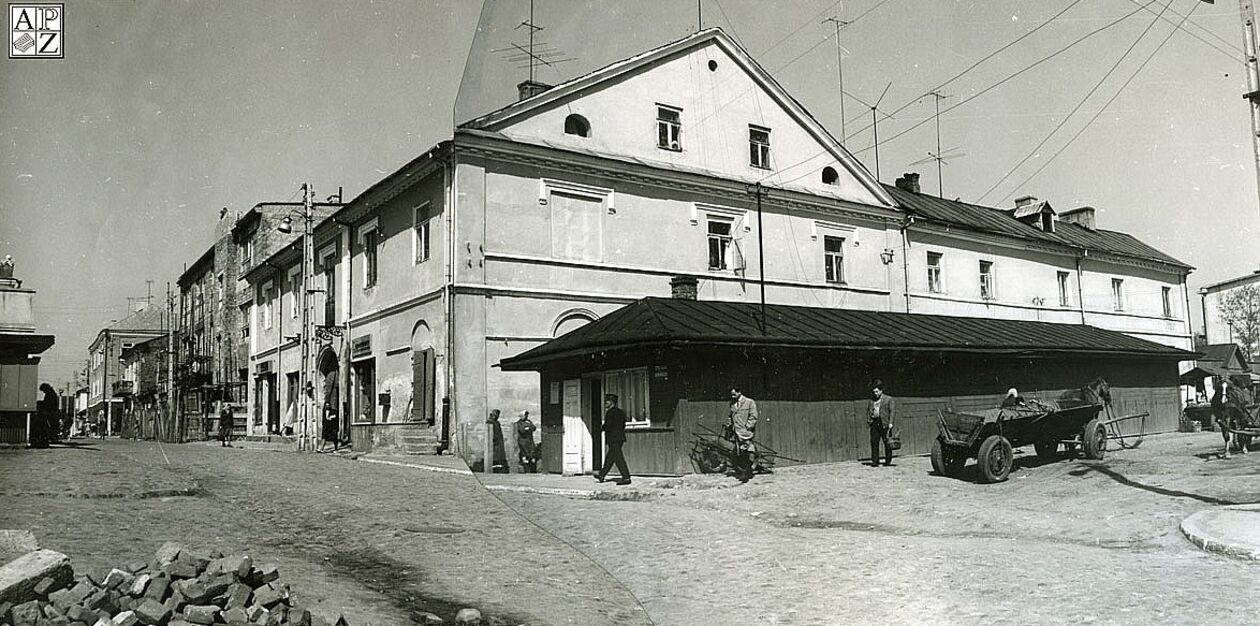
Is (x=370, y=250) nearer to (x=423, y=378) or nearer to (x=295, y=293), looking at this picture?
(x=423, y=378)

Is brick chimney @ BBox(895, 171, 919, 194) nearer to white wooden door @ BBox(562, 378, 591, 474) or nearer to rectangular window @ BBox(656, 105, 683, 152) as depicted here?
rectangular window @ BBox(656, 105, 683, 152)

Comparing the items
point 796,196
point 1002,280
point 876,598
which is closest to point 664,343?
point 876,598

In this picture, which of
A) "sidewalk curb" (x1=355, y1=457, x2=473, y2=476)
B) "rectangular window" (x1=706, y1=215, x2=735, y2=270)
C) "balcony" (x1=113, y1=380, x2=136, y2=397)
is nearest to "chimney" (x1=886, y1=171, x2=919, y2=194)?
"rectangular window" (x1=706, y1=215, x2=735, y2=270)

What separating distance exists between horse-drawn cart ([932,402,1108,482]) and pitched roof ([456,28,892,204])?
12203 millimetres

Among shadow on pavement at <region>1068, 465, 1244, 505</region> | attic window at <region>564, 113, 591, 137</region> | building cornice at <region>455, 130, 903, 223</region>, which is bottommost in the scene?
shadow on pavement at <region>1068, 465, 1244, 505</region>

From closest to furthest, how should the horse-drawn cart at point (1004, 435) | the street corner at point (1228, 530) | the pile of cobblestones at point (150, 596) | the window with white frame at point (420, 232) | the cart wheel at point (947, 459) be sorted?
the pile of cobblestones at point (150, 596) < the street corner at point (1228, 530) < the horse-drawn cart at point (1004, 435) < the cart wheel at point (947, 459) < the window with white frame at point (420, 232)

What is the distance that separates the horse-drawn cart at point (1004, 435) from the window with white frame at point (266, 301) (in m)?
28.3

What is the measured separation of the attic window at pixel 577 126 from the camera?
2347 cm

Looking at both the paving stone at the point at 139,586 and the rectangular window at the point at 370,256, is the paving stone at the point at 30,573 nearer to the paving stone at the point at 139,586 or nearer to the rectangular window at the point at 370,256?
the paving stone at the point at 139,586

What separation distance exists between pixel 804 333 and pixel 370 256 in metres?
13.2

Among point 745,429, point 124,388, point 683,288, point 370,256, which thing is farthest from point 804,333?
point 124,388

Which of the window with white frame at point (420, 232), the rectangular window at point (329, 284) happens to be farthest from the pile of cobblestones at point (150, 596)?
the rectangular window at point (329, 284)

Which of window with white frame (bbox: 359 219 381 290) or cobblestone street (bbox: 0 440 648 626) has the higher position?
window with white frame (bbox: 359 219 381 290)

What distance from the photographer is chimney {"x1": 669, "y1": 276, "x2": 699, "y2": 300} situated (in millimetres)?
22453
